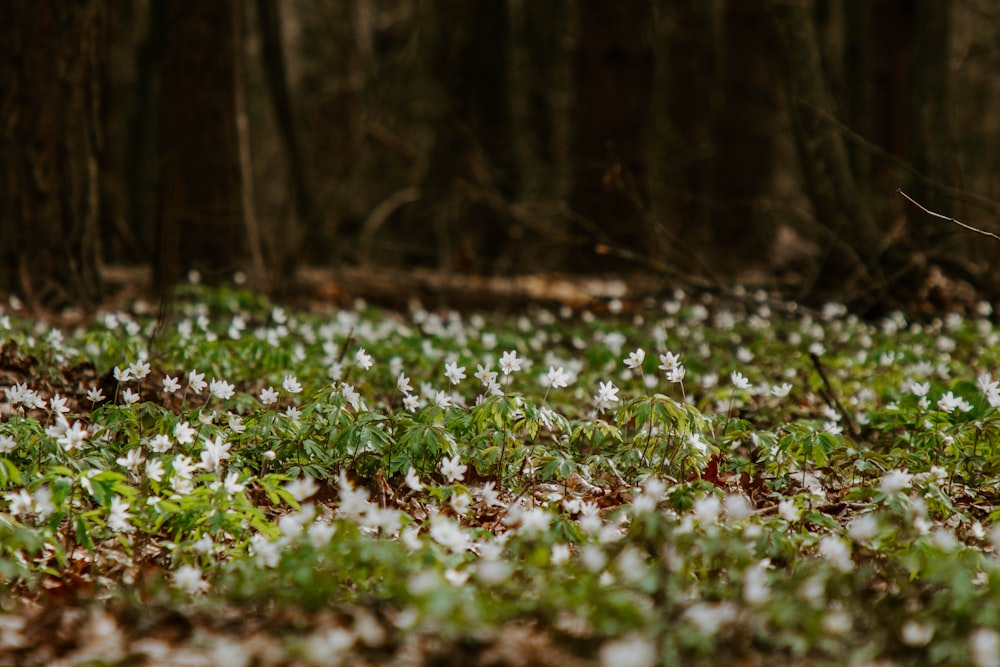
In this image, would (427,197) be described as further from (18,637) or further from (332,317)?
(18,637)

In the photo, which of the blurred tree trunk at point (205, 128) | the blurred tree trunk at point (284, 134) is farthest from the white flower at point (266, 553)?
the blurred tree trunk at point (205, 128)

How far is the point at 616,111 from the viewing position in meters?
13.1

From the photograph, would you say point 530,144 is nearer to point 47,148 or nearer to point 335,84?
point 335,84

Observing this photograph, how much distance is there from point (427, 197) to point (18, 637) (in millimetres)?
11437

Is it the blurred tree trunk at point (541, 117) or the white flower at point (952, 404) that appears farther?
the blurred tree trunk at point (541, 117)

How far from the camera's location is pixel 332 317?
28.8 feet

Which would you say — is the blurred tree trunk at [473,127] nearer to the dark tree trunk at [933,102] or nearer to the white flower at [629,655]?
the dark tree trunk at [933,102]

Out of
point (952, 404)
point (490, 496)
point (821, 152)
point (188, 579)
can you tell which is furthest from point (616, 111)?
point (188, 579)

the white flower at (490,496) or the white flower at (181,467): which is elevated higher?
the white flower at (181,467)

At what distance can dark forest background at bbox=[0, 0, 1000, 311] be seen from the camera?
822cm

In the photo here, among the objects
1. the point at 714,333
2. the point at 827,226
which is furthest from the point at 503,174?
the point at 714,333

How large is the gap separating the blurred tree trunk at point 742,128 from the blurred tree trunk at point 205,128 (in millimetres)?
9187

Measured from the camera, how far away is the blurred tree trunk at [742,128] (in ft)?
54.8

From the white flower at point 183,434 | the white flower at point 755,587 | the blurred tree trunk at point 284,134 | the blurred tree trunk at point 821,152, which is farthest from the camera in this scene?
the blurred tree trunk at point 284,134
